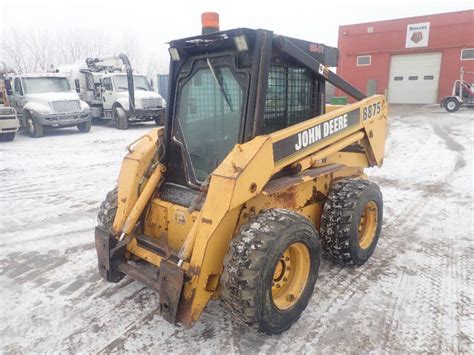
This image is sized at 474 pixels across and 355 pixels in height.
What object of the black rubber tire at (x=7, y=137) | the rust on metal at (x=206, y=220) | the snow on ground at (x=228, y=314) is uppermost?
the rust on metal at (x=206, y=220)

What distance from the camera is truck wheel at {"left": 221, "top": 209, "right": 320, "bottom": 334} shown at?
7.97ft

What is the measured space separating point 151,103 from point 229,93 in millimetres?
13290

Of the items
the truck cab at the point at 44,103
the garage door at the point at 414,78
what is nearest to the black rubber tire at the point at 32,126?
the truck cab at the point at 44,103

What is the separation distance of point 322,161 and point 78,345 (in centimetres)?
254

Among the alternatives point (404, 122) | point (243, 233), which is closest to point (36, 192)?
point (243, 233)

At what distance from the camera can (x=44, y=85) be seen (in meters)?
14.4

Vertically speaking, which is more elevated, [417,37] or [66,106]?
[417,37]

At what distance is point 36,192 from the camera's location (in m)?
6.48

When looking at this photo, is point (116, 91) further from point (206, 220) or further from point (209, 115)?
point (206, 220)

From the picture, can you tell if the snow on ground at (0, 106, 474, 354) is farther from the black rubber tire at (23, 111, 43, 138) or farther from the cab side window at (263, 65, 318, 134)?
the black rubber tire at (23, 111, 43, 138)

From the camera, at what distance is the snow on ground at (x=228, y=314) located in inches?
107

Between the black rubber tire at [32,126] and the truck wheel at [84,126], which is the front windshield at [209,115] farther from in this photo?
the truck wheel at [84,126]

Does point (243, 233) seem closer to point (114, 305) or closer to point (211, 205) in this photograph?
point (211, 205)

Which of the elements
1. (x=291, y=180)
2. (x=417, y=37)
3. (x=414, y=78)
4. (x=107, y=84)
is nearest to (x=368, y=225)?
(x=291, y=180)
